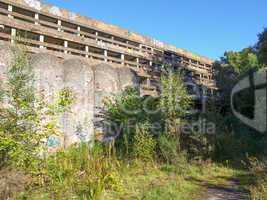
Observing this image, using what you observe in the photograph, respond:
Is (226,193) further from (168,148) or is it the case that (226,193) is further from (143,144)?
(143,144)

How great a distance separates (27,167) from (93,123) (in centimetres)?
534

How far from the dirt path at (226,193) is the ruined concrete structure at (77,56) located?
16.3 feet

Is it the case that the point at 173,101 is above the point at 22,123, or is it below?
above

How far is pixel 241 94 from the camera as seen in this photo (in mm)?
15141

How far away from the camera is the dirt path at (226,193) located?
6621mm

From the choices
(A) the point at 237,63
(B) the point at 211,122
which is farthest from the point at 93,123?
(A) the point at 237,63

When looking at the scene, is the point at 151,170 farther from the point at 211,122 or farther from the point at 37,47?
the point at 37,47

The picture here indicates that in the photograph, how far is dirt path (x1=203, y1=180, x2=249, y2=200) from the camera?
6621mm

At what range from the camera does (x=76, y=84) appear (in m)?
10.9

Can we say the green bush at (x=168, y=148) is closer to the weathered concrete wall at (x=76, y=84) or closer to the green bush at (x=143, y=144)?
the green bush at (x=143, y=144)

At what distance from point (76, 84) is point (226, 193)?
20.2 feet

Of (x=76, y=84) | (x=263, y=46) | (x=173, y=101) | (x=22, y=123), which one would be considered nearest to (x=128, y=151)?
(x=173, y=101)

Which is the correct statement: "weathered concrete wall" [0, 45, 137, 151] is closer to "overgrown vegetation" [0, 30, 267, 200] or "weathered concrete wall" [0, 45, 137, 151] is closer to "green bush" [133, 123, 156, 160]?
"overgrown vegetation" [0, 30, 267, 200]

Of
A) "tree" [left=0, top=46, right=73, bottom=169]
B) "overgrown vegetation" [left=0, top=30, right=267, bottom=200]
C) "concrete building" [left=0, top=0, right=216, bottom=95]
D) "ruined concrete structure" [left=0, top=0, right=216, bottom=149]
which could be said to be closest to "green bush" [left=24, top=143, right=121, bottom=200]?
"overgrown vegetation" [left=0, top=30, right=267, bottom=200]
